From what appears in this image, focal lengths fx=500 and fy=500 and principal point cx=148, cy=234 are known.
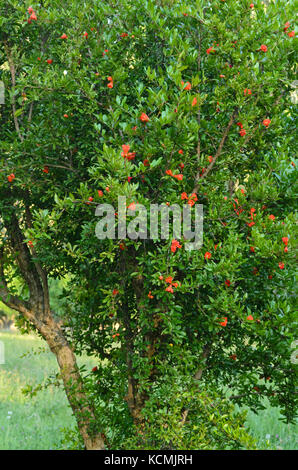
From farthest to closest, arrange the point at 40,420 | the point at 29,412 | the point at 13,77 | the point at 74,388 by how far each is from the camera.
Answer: the point at 29,412 → the point at 40,420 → the point at 74,388 → the point at 13,77

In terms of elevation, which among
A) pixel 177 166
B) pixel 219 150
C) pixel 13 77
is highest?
pixel 13 77

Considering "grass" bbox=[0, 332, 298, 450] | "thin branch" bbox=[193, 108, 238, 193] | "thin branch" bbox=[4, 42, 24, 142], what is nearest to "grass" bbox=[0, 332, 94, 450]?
"grass" bbox=[0, 332, 298, 450]

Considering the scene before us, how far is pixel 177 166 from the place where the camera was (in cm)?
470

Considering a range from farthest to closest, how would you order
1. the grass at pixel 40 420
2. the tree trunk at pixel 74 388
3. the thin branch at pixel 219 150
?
the grass at pixel 40 420 < the tree trunk at pixel 74 388 < the thin branch at pixel 219 150

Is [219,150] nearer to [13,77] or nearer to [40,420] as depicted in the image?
[13,77]

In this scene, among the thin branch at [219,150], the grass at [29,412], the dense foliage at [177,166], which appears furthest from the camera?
the grass at [29,412]

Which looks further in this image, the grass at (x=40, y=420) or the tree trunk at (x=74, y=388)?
the grass at (x=40, y=420)

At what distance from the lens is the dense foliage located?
170 inches

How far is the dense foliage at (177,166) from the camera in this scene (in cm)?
432

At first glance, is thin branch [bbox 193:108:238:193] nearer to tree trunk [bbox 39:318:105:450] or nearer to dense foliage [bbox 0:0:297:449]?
dense foliage [bbox 0:0:297:449]

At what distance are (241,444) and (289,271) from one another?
1.64m

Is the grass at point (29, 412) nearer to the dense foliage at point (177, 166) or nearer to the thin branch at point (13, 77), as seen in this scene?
the dense foliage at point (177, 166)

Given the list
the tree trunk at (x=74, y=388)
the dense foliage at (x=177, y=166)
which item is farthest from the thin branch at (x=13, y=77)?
the tree trunk at (x=74, y=388)

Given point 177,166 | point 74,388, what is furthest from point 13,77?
point 74,388
